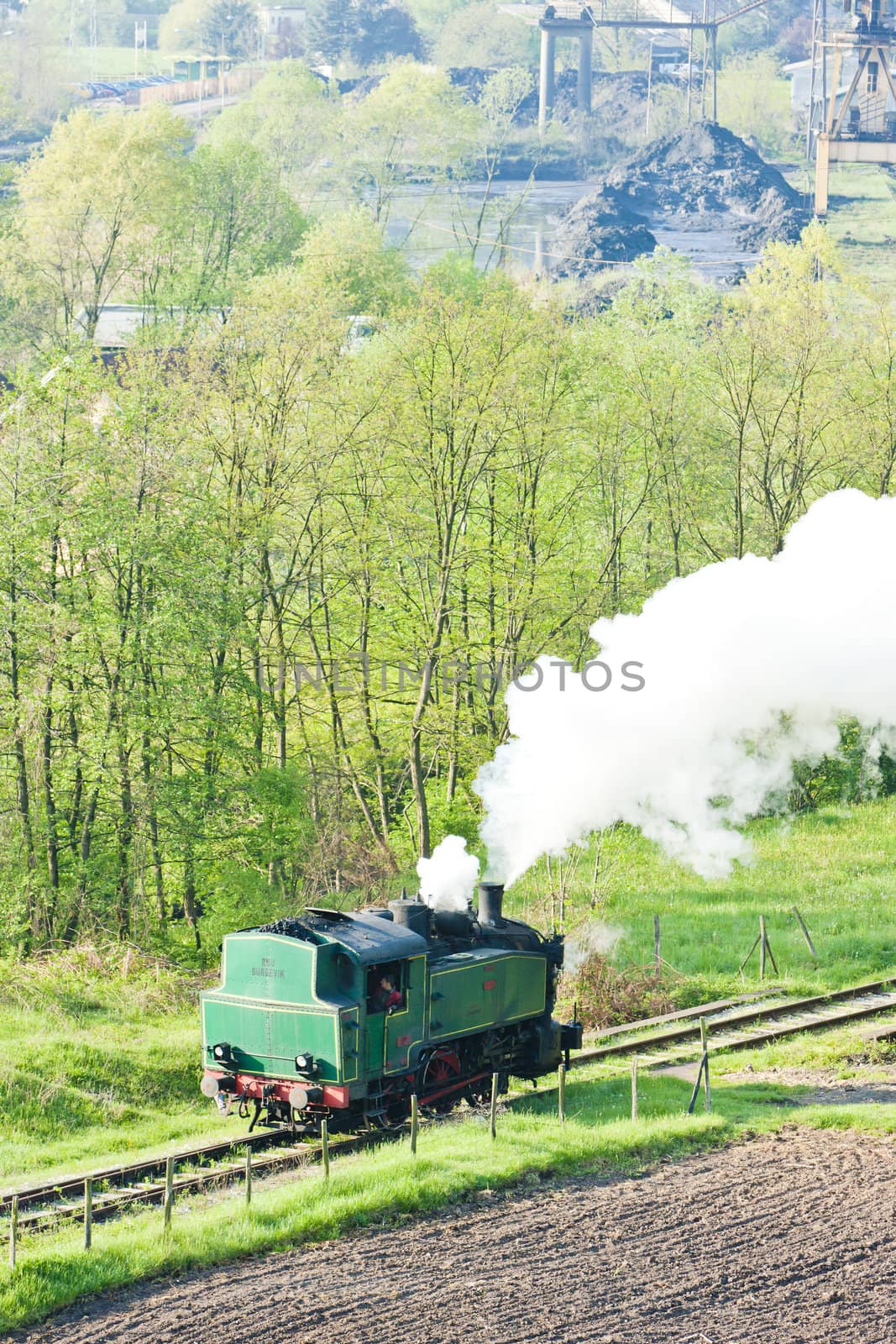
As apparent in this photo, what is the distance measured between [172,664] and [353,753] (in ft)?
20.6

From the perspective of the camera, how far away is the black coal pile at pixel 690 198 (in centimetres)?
9812

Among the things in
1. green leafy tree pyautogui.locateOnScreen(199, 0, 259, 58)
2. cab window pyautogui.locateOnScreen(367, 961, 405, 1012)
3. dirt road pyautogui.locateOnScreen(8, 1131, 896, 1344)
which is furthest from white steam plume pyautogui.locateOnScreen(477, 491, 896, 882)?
green leafy tree pyautogui.locateOnScreen(199, 0, 259, 58)

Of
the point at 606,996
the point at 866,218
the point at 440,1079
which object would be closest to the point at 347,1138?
the point at 440,1079

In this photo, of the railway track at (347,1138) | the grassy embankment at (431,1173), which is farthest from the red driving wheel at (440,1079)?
the railway track at (347,1138)

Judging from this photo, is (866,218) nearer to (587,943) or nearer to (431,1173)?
(587,943)

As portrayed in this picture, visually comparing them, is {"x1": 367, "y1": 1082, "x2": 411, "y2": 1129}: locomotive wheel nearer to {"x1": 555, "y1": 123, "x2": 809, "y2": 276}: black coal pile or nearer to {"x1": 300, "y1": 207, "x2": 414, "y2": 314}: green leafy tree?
{"x1": 300, "y1": 207, "x2": 414, "y2": 314}: green leafy tree

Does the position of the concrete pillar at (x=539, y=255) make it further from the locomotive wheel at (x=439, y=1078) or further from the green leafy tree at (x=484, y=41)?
the locomotive wheel at (x=439, y=1078)

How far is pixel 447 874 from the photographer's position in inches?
807

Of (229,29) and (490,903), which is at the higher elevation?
(229,29)

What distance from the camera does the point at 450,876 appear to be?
67.3ft

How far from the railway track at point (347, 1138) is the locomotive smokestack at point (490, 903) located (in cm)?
254

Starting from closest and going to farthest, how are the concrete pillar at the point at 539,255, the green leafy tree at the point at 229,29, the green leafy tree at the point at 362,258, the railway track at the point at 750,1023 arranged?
1. the railway track at the point at 750,1023
2. the green leafy tree at the point at 362,258
3. the concrete pillar at the point at 539,255
4. the green leafy tree at the point at 229,29

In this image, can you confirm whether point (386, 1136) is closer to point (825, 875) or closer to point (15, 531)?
point (15, 531)

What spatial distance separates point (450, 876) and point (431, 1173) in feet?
15.3
